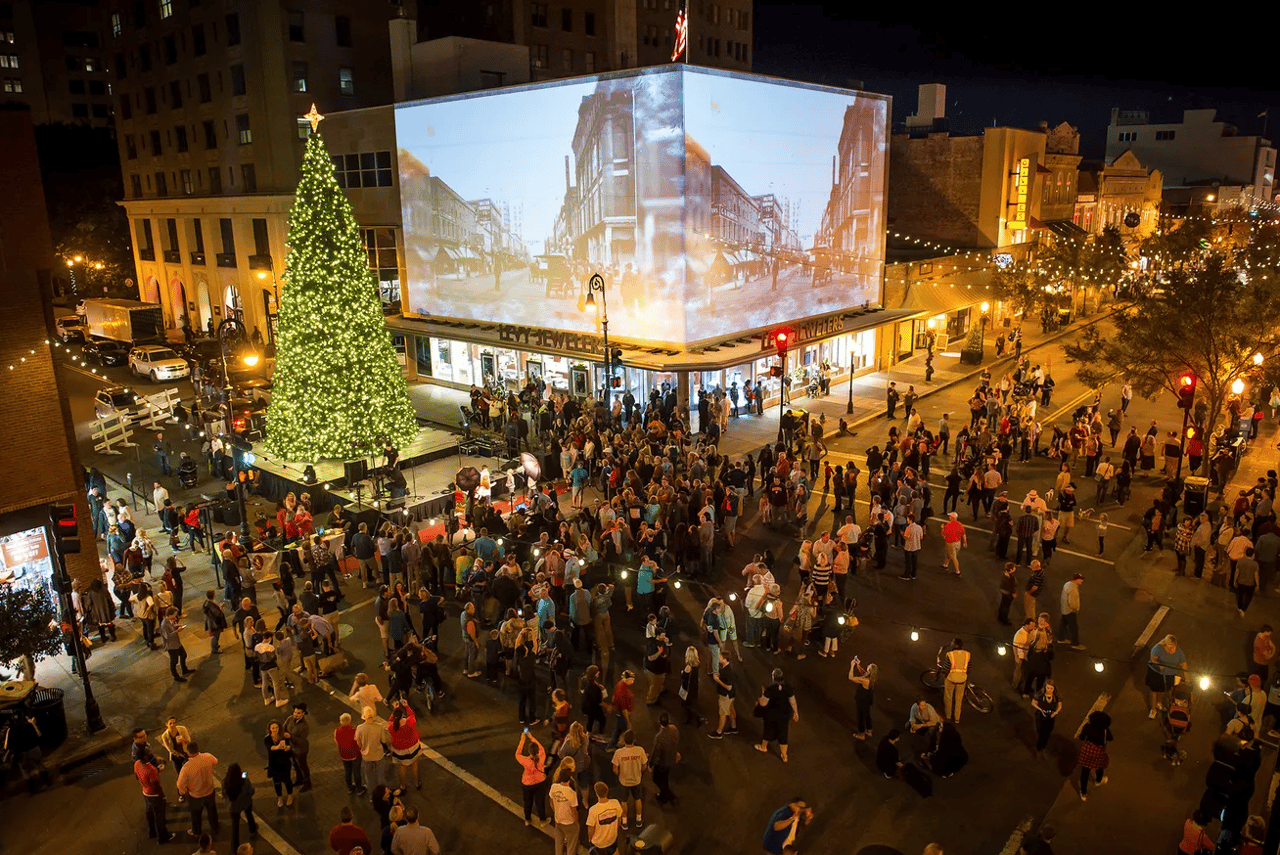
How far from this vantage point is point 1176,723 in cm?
1147

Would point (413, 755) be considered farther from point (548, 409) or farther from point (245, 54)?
point (245, 54)

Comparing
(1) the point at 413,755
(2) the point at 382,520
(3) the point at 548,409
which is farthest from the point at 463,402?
(1) the point at 413,755

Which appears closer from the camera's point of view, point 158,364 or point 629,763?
point 629,763

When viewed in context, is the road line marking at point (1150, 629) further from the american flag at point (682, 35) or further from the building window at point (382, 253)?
the building window at point (382, 253)

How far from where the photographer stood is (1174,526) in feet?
65.2

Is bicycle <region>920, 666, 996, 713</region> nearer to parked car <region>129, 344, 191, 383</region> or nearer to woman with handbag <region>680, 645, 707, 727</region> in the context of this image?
woman with handbag <region>680, 645, 707, 727</region>

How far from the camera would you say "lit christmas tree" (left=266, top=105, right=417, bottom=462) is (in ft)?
79.6

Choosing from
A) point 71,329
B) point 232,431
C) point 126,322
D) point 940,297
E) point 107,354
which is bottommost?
point 107,354

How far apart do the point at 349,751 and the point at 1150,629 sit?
44.0 feet

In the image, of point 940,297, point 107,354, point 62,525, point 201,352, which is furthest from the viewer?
point 201,352

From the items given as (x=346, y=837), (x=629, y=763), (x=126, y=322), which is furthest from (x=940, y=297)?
(x=126, y=322)

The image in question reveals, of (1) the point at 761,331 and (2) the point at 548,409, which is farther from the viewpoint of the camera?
(1) the point at 761,331

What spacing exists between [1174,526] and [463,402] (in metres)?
25.8

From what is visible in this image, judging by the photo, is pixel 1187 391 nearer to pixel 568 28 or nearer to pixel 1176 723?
pixel 1176 723
